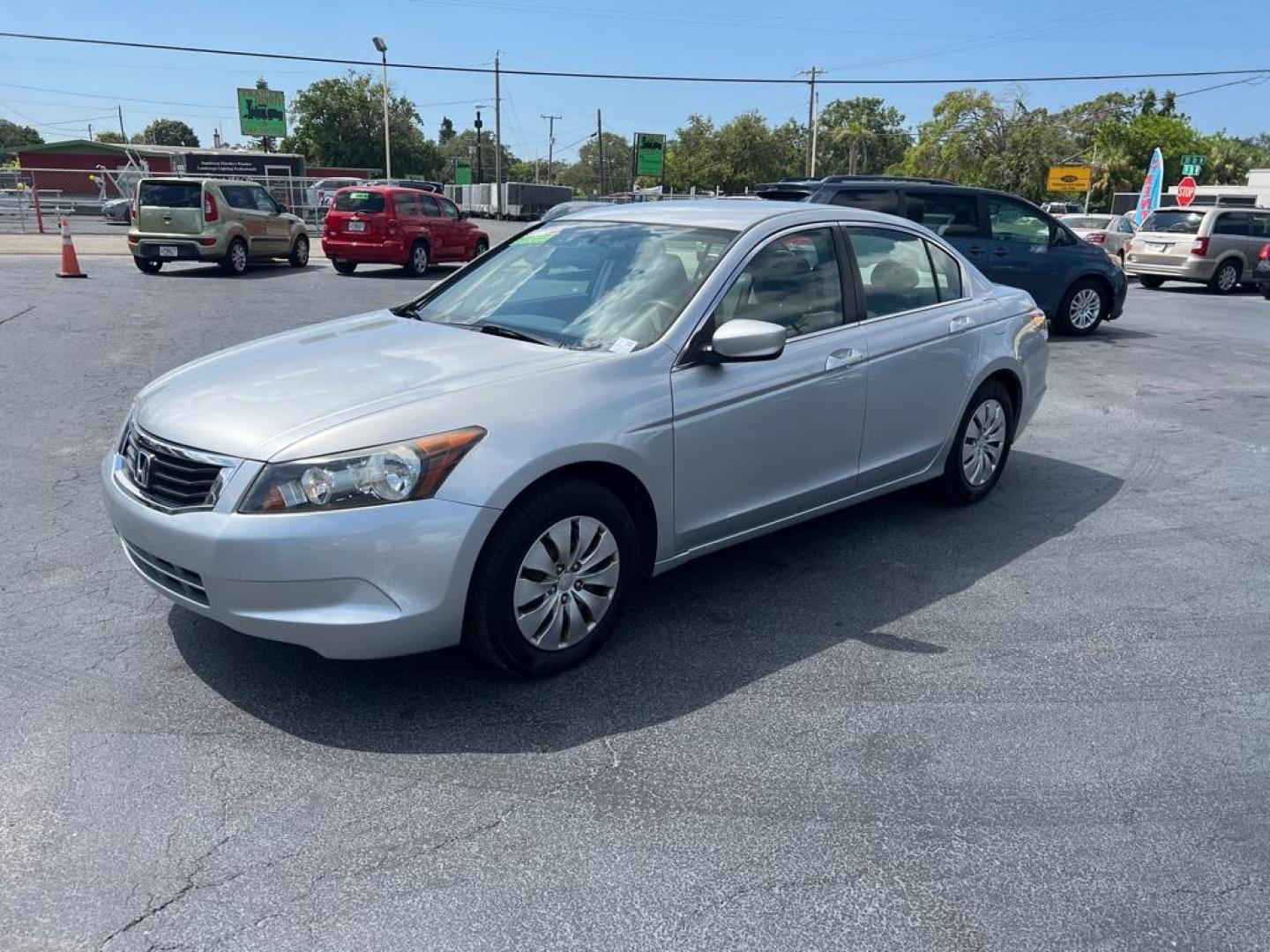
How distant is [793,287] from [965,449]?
5.71 ft

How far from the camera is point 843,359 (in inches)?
181

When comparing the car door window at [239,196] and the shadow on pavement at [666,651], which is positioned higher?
the car door window at [239,196]

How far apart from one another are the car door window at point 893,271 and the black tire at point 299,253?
58.5 feet

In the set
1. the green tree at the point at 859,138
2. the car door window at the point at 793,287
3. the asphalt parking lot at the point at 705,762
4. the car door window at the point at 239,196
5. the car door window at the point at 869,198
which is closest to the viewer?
the asphalt parking lot at the point at 705,762

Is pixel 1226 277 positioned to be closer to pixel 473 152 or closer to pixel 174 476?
pixel 174 476

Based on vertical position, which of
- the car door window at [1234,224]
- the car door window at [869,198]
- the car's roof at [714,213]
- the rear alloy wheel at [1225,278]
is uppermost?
the car door window at [869,198]

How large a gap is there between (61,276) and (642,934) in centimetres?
1747

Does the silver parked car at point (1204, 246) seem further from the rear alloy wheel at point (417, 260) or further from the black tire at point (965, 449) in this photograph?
the black tire at point (965, 449)

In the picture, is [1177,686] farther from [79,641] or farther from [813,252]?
[79,641]

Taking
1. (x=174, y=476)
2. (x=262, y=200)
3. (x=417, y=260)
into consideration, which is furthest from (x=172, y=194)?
(x=174, y=476)

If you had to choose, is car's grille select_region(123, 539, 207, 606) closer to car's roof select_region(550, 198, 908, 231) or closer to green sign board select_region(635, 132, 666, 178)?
car's roof select_region(550, 198, 908, 231)

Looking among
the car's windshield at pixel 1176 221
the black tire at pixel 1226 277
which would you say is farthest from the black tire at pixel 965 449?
the black tire at pixel 1226 277

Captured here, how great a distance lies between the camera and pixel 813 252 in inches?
185

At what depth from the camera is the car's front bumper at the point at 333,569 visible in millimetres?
3178
